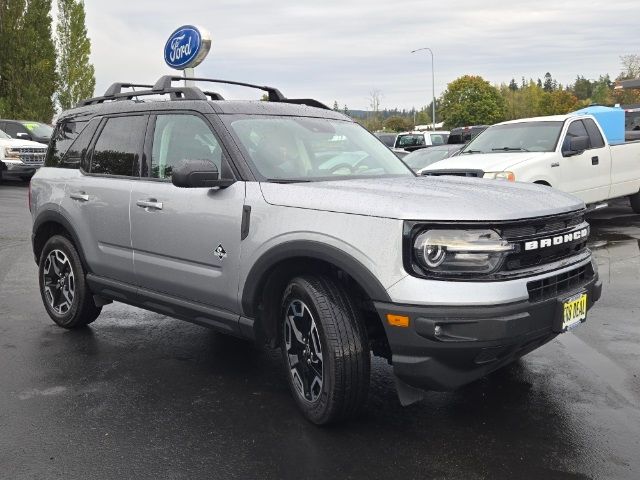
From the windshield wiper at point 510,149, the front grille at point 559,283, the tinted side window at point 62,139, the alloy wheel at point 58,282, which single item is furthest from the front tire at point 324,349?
the windshield wiper at point 510,149

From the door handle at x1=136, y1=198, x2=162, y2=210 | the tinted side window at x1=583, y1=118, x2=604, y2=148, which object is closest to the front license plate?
the door handle at x1=136, y1=198, x2=162, y2=210

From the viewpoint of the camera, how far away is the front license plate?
3471mm

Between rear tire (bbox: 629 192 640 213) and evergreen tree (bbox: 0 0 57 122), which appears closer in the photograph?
rear tire (bbox: 629 192 640 213)

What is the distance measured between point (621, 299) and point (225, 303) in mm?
4221

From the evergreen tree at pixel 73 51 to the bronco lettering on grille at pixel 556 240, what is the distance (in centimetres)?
4127

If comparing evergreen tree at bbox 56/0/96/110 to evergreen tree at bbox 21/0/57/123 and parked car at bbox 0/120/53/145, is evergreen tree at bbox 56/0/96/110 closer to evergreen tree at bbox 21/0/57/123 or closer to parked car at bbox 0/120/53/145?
evergreen tree at bbox 21/0/57/123

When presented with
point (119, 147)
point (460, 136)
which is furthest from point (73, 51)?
point (119, 147)

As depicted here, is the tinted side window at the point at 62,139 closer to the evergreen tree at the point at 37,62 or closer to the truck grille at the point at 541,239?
the truck grille at the point at 541,239

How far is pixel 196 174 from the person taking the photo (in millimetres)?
3895

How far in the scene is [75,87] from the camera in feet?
135

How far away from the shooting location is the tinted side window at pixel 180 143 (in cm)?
436

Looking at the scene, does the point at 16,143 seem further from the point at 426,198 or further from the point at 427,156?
the point at 426,198

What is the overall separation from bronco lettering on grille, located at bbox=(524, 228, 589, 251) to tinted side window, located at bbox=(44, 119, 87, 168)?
379 centimetres

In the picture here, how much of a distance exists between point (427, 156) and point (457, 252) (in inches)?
400
